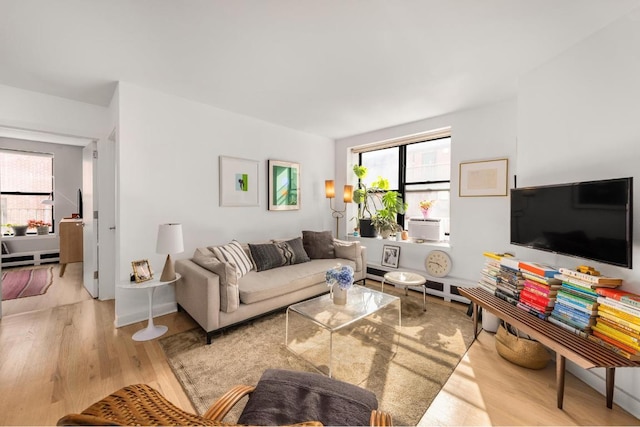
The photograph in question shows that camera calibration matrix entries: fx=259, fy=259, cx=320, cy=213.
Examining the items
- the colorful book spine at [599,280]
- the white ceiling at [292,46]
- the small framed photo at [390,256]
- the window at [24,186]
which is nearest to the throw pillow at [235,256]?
the white ceiling at [292,46]

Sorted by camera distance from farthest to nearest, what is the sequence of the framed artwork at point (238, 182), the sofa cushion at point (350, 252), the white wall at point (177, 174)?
the sofa cushion at point (350, 252)
the framed artwork at point (238, 182)
the white wall at point (177, 174)

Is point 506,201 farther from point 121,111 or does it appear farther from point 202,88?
point 121,111

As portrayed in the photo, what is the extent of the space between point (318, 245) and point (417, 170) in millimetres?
2029

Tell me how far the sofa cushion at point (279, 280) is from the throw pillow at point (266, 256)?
70 millimetres

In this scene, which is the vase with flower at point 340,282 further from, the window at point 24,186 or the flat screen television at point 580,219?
the window at point 24,186

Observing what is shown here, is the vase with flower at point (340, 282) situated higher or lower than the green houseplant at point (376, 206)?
lower

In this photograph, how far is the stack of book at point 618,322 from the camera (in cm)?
148

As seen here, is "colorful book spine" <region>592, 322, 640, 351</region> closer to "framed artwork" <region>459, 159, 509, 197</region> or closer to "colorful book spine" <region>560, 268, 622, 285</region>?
"colorful book spine" <region>560, 268, 622, 285</region>

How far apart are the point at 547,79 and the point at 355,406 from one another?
2.99m

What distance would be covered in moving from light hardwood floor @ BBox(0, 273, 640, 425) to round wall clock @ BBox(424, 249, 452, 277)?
1075 millimetres

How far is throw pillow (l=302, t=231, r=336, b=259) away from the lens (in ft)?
12.8

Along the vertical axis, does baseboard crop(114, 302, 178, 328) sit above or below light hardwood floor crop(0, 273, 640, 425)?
above

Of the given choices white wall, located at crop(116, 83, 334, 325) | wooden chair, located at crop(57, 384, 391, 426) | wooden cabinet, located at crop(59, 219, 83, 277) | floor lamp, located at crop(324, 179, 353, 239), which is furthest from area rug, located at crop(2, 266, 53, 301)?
floor lamp, located at crop(324, 179, 353, 239)

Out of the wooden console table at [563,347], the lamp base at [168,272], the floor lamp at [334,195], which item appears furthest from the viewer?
the floor lamp at [334,195]
